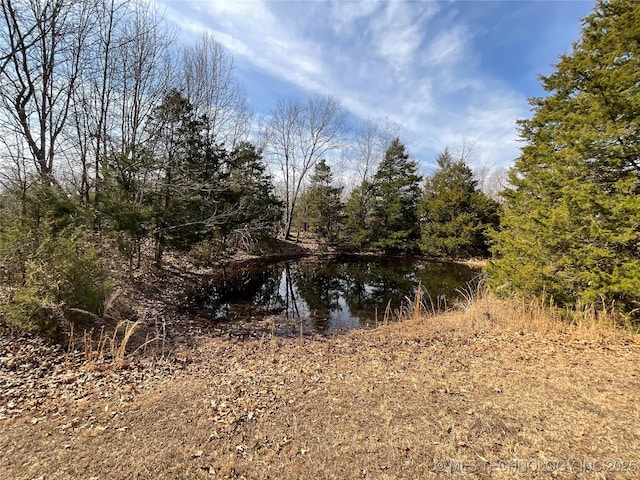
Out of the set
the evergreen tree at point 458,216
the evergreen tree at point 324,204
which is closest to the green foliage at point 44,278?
the evergreen tree at point 324,204

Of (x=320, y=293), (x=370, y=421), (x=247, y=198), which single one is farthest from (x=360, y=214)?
(x=370, y=421)

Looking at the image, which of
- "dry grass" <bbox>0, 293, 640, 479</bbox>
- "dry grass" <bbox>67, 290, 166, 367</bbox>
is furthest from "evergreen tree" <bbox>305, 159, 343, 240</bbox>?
"dry grass" <bbox>0, 293, 640, 479</bbox>

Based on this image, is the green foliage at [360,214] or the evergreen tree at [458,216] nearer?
the evergreen tree at [458,216]

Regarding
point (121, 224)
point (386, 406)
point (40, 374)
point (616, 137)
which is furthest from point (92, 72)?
point (616, 137)

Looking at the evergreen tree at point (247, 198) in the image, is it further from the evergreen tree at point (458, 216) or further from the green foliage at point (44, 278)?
the evergreen tree at point (458, 216)

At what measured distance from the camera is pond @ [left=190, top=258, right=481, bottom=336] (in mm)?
7855

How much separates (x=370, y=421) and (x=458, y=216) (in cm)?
1910

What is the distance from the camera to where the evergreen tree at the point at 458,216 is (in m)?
19.2

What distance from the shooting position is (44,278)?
4.41 metres

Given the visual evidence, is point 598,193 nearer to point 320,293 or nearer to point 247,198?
point 320,293

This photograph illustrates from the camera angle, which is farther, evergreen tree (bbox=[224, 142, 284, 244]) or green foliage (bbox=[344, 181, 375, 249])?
green foliage (bbox=[344, 181, 375, 249])

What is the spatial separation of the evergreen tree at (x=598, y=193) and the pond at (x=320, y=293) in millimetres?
2707

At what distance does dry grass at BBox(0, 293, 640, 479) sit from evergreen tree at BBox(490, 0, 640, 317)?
2.99 feet

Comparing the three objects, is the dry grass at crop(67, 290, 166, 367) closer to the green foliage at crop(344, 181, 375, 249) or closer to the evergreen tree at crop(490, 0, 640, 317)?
the evergreen tree at crop(490, 0, 640, 317)
